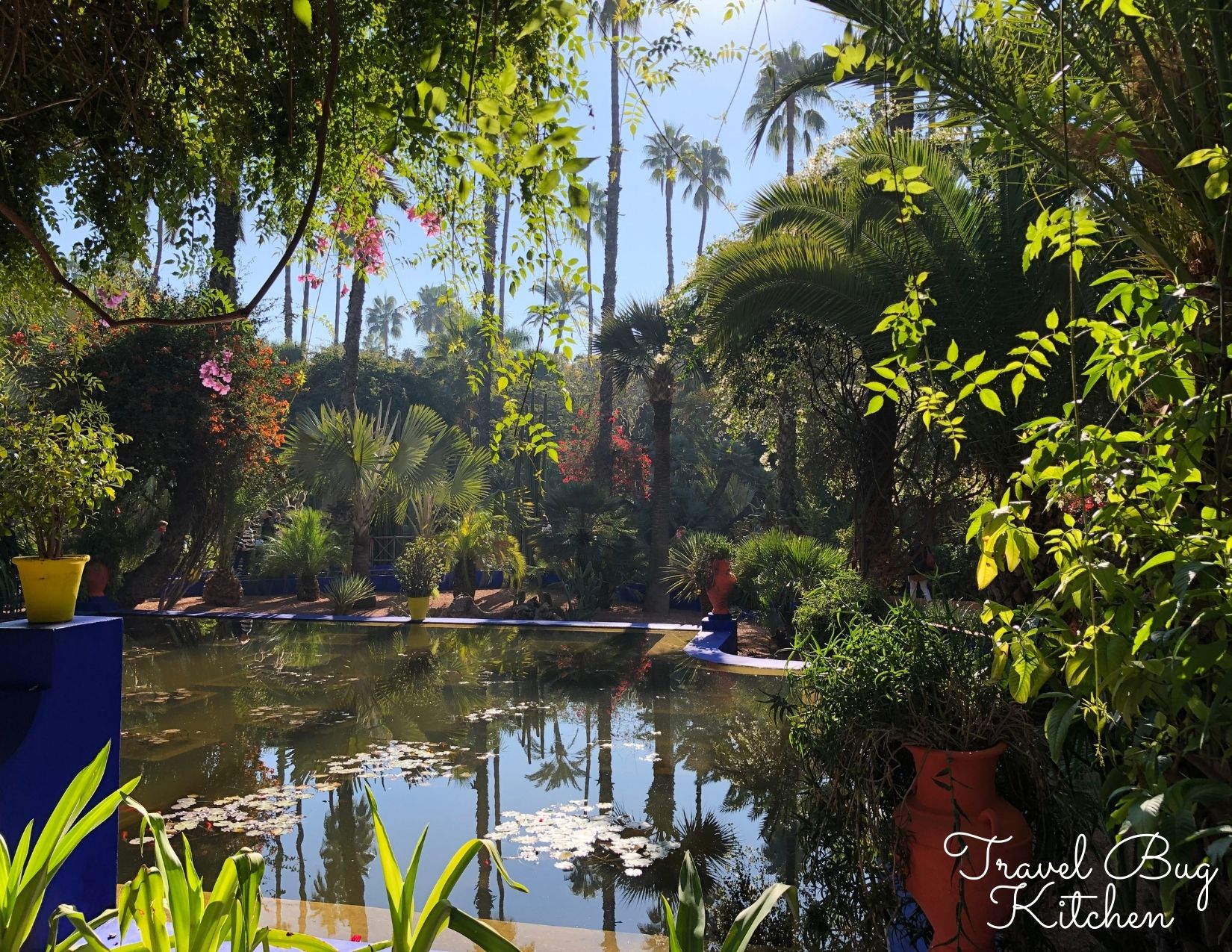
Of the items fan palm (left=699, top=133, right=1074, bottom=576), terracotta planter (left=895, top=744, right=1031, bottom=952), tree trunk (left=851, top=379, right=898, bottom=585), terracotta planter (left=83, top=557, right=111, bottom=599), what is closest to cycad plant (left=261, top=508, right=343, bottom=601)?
terracotta planter (left=83, top=557, right=111, bottom=599)

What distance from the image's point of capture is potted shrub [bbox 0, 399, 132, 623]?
3.37 m

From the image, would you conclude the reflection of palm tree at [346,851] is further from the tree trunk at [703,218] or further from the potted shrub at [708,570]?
the tree trunk at [703,218]

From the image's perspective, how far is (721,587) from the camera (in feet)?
39.9

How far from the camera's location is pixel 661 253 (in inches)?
1487

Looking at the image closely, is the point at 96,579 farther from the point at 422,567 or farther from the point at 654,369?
the point at 654,369

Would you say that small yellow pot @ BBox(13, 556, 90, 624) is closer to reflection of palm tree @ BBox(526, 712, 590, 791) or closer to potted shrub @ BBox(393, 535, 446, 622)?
reflection of palm tree @ BBox(526, 712, 590, 791)

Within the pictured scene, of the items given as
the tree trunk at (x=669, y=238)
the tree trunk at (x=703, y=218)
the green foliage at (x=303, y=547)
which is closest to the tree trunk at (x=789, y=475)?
the green foliage at (x=303, y=547)

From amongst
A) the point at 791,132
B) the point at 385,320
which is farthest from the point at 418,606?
the point at 385,320

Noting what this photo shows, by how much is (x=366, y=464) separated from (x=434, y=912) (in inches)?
569

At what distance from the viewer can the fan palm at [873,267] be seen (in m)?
6.10

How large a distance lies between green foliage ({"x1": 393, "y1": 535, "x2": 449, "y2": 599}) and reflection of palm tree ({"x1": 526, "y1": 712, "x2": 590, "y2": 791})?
21.9 feet

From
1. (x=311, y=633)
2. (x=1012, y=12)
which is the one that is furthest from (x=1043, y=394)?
(x=311, y=633)

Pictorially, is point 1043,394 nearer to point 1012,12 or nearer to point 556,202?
point 1012,12

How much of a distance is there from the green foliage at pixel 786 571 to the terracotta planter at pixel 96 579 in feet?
34.7
